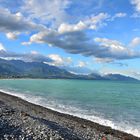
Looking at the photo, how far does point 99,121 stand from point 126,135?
373 inches

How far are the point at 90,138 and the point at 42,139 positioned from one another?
23.3 feet

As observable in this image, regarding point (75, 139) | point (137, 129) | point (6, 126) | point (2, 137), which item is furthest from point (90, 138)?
point (137, 129)

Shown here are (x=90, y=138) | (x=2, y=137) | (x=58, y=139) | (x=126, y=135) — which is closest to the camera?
(x=2, y=137)

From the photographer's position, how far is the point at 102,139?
27672 mm

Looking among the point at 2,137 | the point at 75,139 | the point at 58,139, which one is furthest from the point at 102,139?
the point at 2,137

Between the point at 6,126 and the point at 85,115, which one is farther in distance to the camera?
the point at 85,115

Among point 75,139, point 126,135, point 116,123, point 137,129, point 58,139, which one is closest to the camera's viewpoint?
point 58,139

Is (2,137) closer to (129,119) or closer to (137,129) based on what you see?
(137,129)

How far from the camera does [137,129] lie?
38656mm

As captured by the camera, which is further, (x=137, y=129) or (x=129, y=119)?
(x=129, y=119)

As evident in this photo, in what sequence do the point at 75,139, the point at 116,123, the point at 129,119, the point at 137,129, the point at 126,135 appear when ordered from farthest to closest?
1. the point at 129,119
2. the point at 116,123
3. the point at 137,129
4. the point at 126,135
5. the point at 75,139

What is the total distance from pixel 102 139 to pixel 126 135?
7.81 meters

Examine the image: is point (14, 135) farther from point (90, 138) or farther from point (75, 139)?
point (90, 138)

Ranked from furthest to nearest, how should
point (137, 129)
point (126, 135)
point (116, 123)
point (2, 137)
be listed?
point (116, 123), point (137, 129), point (126, 135), point (2, 137)
